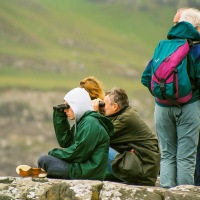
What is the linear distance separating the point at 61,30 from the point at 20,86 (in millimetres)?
34131

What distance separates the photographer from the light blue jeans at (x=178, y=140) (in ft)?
31.4

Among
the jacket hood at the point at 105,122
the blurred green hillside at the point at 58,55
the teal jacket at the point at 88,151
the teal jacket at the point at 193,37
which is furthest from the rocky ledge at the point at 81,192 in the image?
the blurred green hillside at the point at 58,55

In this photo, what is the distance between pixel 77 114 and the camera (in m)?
9.41

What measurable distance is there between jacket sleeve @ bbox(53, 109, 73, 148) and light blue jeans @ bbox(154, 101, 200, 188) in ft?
3.65

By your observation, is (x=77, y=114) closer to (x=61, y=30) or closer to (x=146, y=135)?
(x=146, y=135)

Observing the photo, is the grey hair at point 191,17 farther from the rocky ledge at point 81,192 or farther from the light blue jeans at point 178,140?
the rocky ledge at point 81,192

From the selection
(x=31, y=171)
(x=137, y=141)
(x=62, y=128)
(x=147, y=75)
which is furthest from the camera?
(x=137, y=141)

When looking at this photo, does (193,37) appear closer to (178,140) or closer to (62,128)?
(178,140)

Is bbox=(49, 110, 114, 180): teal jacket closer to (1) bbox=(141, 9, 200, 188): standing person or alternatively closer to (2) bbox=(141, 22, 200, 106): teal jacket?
(1) bbox=(141, 9, 200, 188): standing person

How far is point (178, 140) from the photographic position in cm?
966

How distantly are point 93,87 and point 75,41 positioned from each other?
105699mm

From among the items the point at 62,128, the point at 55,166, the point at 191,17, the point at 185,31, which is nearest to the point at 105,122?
the point at 62,128

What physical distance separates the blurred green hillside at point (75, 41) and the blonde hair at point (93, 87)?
256 feet

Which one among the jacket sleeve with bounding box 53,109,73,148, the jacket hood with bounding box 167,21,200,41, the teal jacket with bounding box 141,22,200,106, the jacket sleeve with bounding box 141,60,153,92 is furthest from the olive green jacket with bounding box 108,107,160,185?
the jacket hood with bounding box 167,21,200,41
